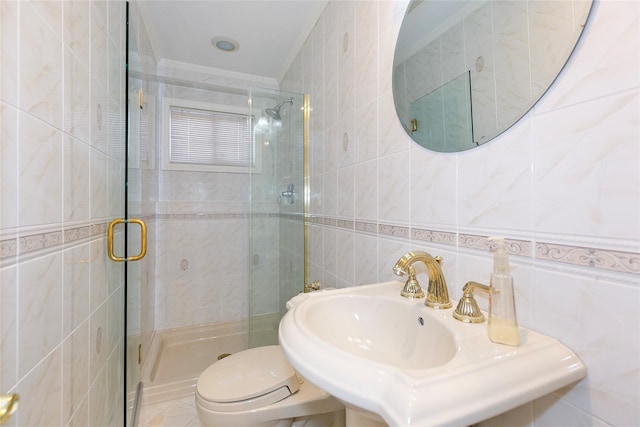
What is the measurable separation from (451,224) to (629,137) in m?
0.41

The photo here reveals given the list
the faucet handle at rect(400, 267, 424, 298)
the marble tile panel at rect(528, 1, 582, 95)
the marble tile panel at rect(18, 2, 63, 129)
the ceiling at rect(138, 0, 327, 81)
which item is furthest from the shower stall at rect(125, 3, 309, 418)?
the marble tile panel at rect(528, 1, 582, 95)

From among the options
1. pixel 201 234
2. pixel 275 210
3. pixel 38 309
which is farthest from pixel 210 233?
pixel 38 309

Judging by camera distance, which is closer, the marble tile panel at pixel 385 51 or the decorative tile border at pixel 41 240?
the decorative tile border at pixel 41 240

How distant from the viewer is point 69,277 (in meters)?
0.82

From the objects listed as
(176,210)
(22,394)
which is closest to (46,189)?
(22,394)

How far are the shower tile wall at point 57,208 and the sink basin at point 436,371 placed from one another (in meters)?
0.60

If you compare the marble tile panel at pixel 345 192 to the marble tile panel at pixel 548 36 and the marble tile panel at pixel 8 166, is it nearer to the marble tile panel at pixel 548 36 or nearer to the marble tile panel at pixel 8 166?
the marble tile panel at pixel 548 36

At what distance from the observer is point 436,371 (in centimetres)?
44

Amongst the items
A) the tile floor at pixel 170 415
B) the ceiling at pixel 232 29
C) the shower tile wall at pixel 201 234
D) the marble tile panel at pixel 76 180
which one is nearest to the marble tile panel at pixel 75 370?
the marble tile panel at pixel 76 180

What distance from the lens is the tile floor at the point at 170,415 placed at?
1.49 m

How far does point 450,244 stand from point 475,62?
52cm

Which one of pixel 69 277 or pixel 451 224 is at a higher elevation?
pixel 451 224

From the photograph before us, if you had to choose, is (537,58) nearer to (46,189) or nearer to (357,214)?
(357,214)

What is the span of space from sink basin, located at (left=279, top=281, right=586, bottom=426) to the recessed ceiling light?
79.9 inches
